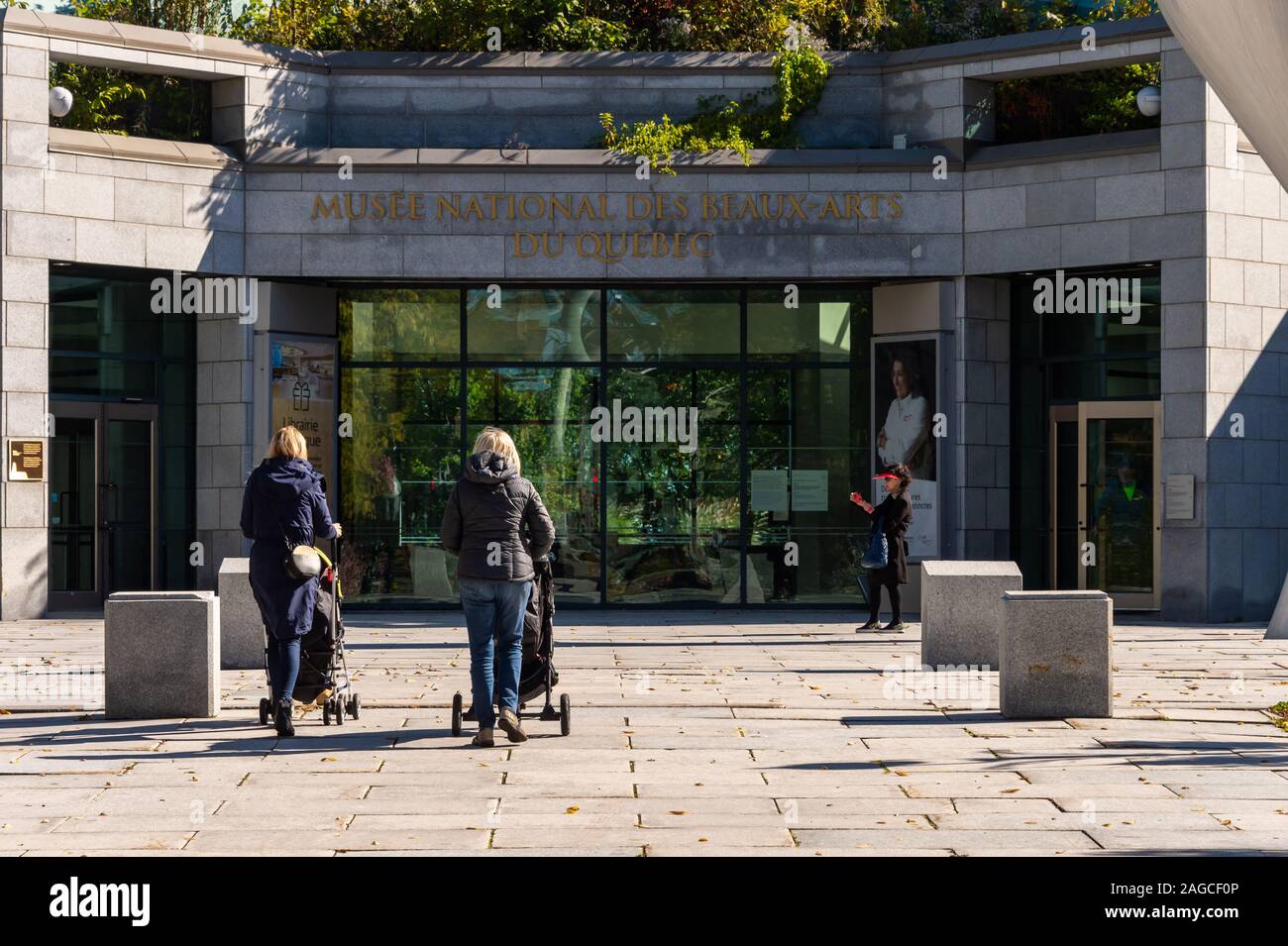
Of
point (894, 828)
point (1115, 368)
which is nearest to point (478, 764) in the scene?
point (894, 828)

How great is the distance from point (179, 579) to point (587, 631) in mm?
6029

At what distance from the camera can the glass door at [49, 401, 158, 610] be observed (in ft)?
68.2

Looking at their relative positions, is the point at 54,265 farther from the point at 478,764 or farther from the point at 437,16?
the point at 478,764

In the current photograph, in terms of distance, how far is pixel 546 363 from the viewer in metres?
22.3

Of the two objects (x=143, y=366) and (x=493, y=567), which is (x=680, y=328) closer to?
(x=143, y=366)

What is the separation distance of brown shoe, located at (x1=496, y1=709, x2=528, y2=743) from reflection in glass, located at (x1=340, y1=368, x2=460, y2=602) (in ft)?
39.7

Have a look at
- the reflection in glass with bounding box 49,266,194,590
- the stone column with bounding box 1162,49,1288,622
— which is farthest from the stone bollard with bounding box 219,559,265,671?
the stone column with bounding box 1162,49,1288,622

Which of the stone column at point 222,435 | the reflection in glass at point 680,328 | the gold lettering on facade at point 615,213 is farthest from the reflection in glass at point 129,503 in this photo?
the reflection in glass at point 680,328

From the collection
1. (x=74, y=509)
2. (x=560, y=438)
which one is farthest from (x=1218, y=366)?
(x=74, y=509)

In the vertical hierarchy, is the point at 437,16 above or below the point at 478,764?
above

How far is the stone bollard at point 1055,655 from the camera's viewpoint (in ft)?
36.8

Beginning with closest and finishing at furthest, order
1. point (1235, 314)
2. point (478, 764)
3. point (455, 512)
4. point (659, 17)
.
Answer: point (478, 764) → point (455, 512) → point (1235, 314) → point (659, 17)

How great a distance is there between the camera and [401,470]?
2227cm

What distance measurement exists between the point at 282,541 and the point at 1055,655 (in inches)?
202
